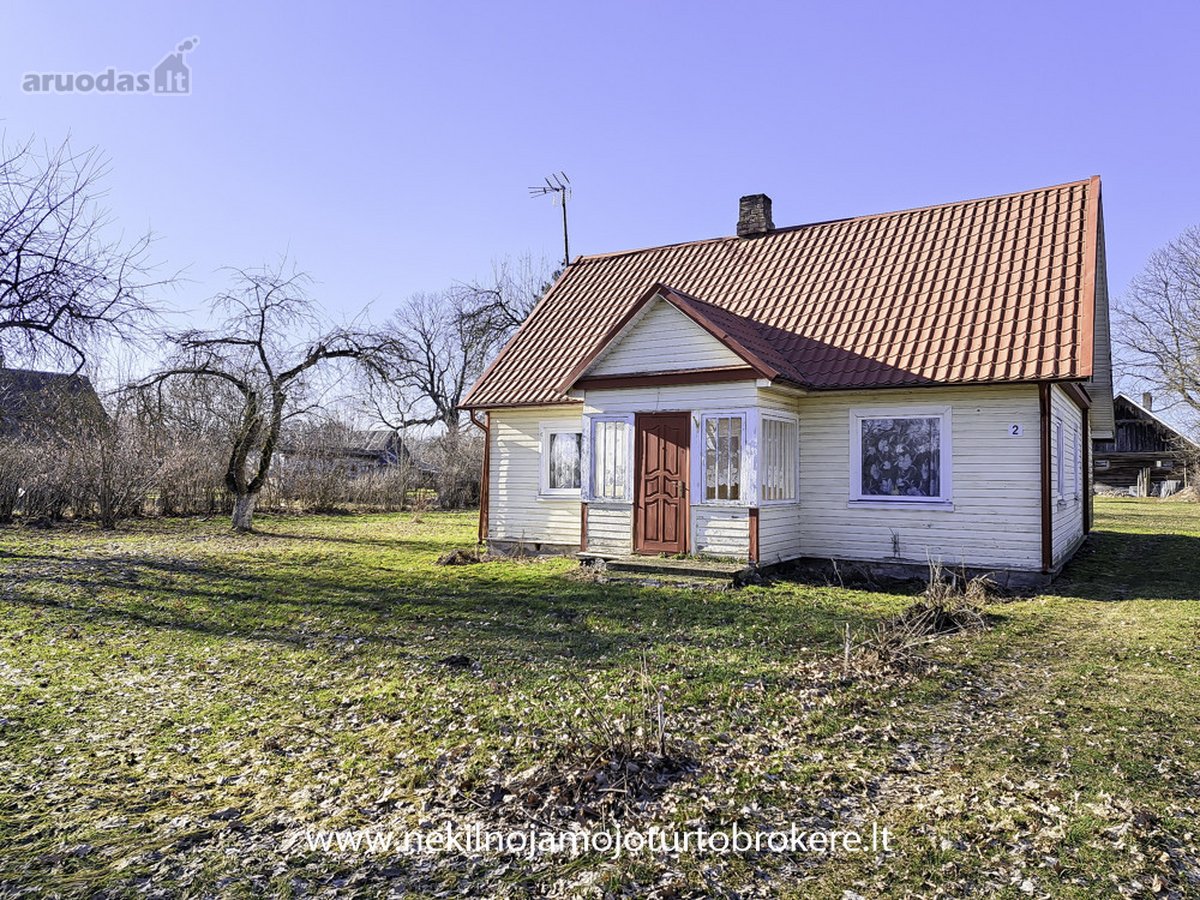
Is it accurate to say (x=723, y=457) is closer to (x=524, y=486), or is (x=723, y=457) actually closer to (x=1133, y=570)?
(x=524, y=486)

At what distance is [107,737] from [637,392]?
937 centimetres

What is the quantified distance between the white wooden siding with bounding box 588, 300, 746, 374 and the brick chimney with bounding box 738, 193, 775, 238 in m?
5.87

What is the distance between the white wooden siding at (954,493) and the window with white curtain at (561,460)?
4.49 m

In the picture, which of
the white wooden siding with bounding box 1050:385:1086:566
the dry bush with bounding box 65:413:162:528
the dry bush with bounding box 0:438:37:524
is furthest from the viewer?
the dry bush with bounding box 65:413:162:528

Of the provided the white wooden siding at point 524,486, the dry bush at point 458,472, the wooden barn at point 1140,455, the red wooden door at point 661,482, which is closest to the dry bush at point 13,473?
the white wooden siding at point 524,486

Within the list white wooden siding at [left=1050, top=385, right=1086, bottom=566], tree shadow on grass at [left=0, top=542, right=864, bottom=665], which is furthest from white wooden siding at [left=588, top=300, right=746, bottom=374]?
white wooden siding at [left=1050, top=385, right=1086, bottom=566]

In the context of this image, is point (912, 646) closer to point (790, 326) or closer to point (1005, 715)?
point (1005, 715)

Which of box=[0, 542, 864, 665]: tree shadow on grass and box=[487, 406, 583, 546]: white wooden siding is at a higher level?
box=[487, 406, 583, 546]: white wooden siding

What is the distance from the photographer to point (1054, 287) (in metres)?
12.4

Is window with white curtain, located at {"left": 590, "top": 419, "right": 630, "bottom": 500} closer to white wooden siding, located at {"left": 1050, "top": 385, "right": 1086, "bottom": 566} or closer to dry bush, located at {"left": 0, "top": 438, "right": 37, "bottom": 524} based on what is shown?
white wooden siding, located at {"left": 1050, "top": 385, "right": 1086, "bottom": 566}

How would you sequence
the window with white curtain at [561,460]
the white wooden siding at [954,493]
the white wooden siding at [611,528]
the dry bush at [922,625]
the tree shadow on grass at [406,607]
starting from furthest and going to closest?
1. the window with white curtain at [561,460]
2. the white wooden siding at [611,528]
3. the white wooden siding at [954,493]
4. the tree shadow on grass at [406,607]
5. the dry bush at [922,625]

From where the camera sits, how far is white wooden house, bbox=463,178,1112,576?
11805mm

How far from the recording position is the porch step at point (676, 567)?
39.0 ft
